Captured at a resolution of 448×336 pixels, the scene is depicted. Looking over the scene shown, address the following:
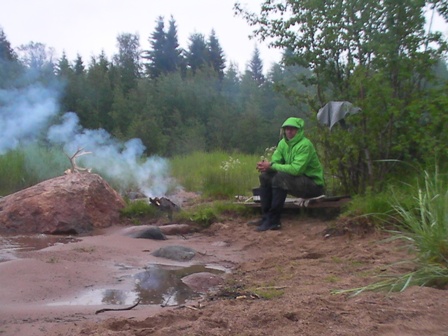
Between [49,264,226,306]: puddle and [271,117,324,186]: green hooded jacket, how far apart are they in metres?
2.47

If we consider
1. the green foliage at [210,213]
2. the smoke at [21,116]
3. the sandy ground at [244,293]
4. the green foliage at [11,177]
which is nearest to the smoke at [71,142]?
the smoke at [21,116]

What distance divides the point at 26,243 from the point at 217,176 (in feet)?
16.2

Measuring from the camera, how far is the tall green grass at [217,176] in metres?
10.7

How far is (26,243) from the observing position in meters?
7.00

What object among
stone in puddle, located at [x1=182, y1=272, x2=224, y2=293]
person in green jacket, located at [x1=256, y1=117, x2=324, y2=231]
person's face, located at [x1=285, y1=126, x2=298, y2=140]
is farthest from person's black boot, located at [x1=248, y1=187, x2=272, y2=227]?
stone in puddle, located at [x1=182, y1=272, x2=224, y2=293]

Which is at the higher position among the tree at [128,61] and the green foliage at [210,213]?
the tree at [128,61]

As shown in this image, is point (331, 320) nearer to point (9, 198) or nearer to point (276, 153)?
point (276, 153)

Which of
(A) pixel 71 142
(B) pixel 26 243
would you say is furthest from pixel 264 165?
(A) pixel 71 142

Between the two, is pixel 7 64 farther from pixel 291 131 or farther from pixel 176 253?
pixel 176 253

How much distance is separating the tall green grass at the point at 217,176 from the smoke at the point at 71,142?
43 cm

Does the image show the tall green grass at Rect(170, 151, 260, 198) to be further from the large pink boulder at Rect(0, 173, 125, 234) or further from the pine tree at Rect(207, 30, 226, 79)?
the pine tree at Rect(207, 30, 226, 79)

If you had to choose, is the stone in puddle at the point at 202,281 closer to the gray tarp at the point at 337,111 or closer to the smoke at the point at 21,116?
the gray tarp at the point at 337,111

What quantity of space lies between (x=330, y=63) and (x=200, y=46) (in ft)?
103

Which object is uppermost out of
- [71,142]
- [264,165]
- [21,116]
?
[21,116]
